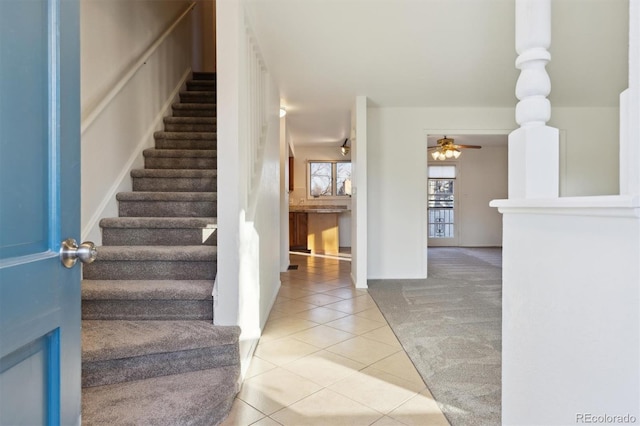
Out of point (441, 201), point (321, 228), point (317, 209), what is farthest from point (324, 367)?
point (441, 201)

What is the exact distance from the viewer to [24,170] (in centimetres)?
72

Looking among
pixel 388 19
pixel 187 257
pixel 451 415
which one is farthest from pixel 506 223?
pixel 388 19

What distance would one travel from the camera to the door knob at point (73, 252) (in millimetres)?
829

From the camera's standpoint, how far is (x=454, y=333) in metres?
2.74

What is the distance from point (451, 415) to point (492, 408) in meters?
0.21

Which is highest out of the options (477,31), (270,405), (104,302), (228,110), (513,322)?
(477,31)

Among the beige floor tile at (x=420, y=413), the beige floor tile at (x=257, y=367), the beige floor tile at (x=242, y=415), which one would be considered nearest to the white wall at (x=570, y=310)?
the beige floor tile at (x=420, y=413)

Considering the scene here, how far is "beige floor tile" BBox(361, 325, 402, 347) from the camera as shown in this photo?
8.59 ft

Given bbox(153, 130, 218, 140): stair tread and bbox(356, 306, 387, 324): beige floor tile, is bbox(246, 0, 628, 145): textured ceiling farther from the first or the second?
bbox(356, 306, 387, 324): beige floor tile

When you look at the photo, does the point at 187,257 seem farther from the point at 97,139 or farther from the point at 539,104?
the point at 539,104

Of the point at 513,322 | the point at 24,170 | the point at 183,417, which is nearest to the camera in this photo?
the point at 24,170

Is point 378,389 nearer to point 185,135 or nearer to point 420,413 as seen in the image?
point 420,413

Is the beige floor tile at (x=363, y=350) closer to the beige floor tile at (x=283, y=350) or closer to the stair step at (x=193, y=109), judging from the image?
the beige floor tile at (x=283, y=350)

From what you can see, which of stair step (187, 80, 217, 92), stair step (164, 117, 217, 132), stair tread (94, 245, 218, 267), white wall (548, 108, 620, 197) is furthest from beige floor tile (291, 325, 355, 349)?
white wall (548, 108, 620, 197)
